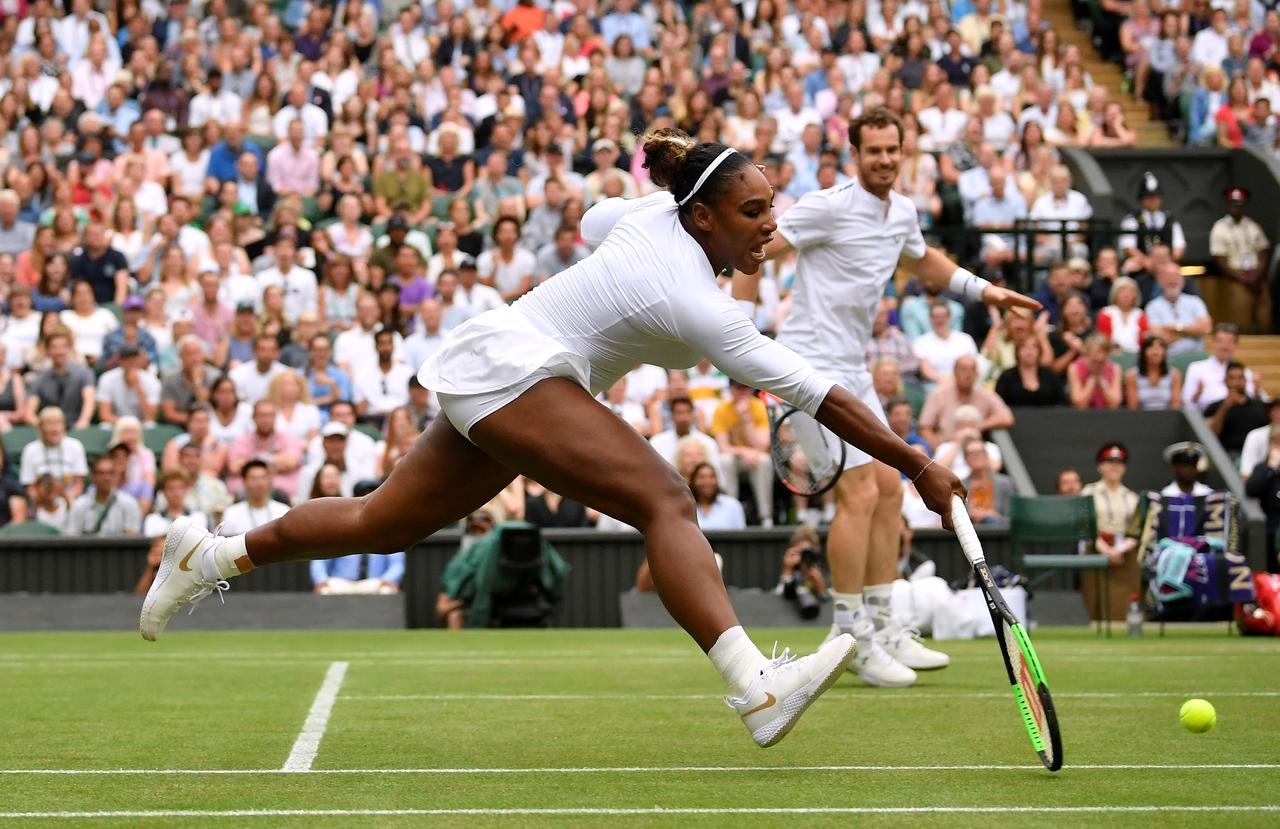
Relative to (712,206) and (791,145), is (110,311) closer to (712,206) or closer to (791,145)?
(791,145)

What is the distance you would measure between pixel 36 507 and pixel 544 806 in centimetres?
1235

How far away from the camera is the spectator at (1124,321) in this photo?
19.7 meters

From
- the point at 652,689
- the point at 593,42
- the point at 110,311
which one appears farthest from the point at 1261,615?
the point at 593,42

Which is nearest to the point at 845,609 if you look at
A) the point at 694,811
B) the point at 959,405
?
the point at 694,811

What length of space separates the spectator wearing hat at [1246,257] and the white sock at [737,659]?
17526 mm

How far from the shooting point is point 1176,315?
20438 mm

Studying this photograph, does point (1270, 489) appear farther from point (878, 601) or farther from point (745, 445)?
point (878, 601)

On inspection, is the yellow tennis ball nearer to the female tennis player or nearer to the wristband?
the female tennis player

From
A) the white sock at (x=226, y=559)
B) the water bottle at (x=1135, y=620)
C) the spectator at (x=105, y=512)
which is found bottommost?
the water bottle at (x=1135, y=620)

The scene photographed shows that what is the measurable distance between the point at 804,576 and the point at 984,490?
2160 millimetres

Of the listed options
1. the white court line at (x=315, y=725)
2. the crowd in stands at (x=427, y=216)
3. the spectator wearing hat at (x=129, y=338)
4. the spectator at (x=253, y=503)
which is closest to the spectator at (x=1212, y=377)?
the crowd in stands at (x=427, y=216)

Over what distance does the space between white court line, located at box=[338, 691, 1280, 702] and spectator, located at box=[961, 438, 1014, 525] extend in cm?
803

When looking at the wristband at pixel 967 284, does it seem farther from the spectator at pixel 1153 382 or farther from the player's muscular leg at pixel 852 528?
the spectator at pixel 1153 382

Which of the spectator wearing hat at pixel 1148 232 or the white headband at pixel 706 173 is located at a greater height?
the white headband at pixel 706 173
